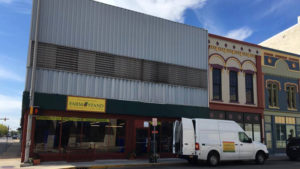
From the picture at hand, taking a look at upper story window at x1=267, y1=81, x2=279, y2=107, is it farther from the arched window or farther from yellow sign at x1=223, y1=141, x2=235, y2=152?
yellow sign at x1=223, y1=141, x2=235, y2=152

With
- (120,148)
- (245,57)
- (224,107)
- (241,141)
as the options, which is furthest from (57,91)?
(245,57)

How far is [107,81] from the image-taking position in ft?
59.0

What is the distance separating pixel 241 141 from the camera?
54.1 feet

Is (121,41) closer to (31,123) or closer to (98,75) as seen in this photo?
(98,75)

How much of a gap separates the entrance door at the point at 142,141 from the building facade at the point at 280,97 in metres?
12.2

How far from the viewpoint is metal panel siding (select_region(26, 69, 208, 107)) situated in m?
16.2

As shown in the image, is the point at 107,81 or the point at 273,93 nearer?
the point at 107,81

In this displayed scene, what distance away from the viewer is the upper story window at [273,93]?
1013 inches

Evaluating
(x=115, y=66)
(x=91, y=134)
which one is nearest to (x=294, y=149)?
(x=115, y=66)

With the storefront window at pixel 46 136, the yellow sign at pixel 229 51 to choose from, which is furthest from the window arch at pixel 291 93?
the storefront window at pixel 46 136

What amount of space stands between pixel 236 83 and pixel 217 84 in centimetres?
218

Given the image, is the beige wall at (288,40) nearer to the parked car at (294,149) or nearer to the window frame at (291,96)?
the window frame at (291,96)

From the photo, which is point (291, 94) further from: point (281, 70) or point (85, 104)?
point (85, 104)

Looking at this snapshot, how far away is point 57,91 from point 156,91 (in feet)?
22.3
